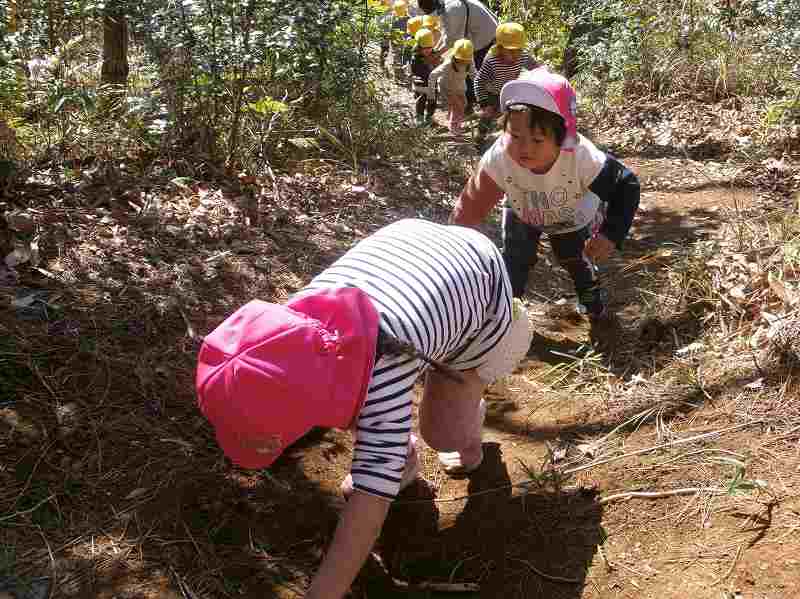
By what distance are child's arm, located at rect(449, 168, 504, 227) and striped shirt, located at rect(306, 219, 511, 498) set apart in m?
0.84

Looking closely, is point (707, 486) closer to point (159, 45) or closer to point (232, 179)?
point (232, 179)

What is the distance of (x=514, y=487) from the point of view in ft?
8.71

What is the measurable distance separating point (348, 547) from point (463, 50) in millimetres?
6275

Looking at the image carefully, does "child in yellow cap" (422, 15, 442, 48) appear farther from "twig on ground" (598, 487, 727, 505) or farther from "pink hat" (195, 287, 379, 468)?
"pink hat" (195, 287, 379, 468)

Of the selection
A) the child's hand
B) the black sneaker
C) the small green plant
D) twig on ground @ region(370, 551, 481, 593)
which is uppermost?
the child's hand

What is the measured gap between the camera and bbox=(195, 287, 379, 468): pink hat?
5.03 feet

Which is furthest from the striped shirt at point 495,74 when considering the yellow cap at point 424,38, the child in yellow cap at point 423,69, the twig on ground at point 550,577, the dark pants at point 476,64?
the twig on ground at point 550,577

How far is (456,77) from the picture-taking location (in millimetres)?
7270

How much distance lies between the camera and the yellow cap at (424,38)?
7.66 m

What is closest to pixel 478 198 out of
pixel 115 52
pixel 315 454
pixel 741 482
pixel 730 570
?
pixel 315 454

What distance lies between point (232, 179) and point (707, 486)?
3250 mm

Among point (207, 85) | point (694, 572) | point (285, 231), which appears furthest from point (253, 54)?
point (694, 572)

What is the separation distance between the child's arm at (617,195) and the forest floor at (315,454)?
0.60 metres

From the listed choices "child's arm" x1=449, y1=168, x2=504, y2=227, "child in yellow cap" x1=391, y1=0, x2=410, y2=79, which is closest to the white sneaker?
"child's arm" x1=449, y1=168, x2=504, y2=227
